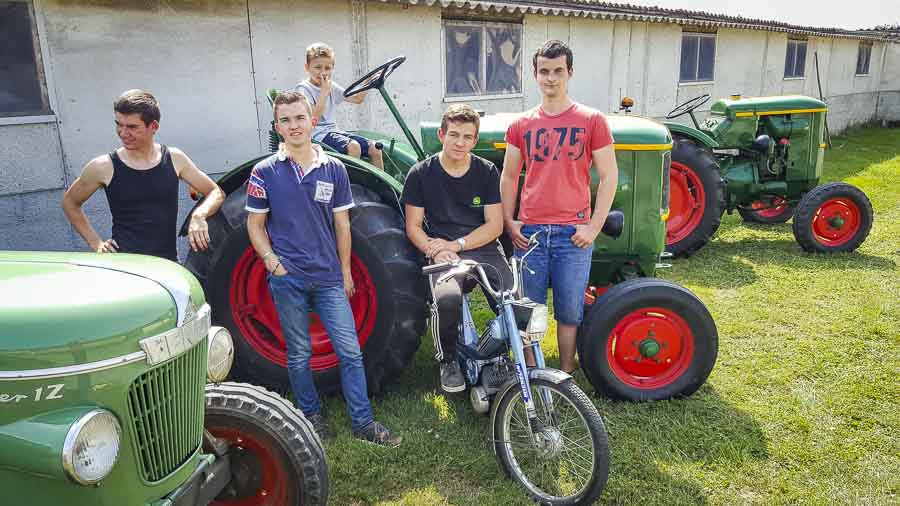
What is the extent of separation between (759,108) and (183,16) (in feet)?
17.8

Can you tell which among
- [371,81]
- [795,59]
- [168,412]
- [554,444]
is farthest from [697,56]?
[168,412]

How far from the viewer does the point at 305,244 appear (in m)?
2.93

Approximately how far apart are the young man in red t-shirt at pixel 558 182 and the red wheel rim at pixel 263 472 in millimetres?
1437

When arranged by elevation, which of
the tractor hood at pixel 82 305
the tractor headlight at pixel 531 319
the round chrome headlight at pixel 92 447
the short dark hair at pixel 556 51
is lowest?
the tractor headlight at pixel 531 319

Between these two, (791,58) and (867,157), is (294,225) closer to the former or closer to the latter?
(867,157)

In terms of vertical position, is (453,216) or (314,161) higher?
(314,161)

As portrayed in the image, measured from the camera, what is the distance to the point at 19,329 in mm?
1581

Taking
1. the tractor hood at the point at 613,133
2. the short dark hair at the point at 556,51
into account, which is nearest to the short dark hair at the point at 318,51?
the tractor hood at the point at 613,133

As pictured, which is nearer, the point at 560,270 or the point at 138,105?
the point at 138,105

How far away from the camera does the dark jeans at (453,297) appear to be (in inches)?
121

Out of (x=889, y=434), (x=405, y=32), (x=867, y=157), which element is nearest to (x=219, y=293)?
(x=889, y=434)

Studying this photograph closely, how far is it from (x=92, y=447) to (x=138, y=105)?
1781 mm

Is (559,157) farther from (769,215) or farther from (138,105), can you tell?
(769,215)

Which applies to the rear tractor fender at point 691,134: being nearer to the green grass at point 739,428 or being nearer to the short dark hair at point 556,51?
the green grass at point 739,428
